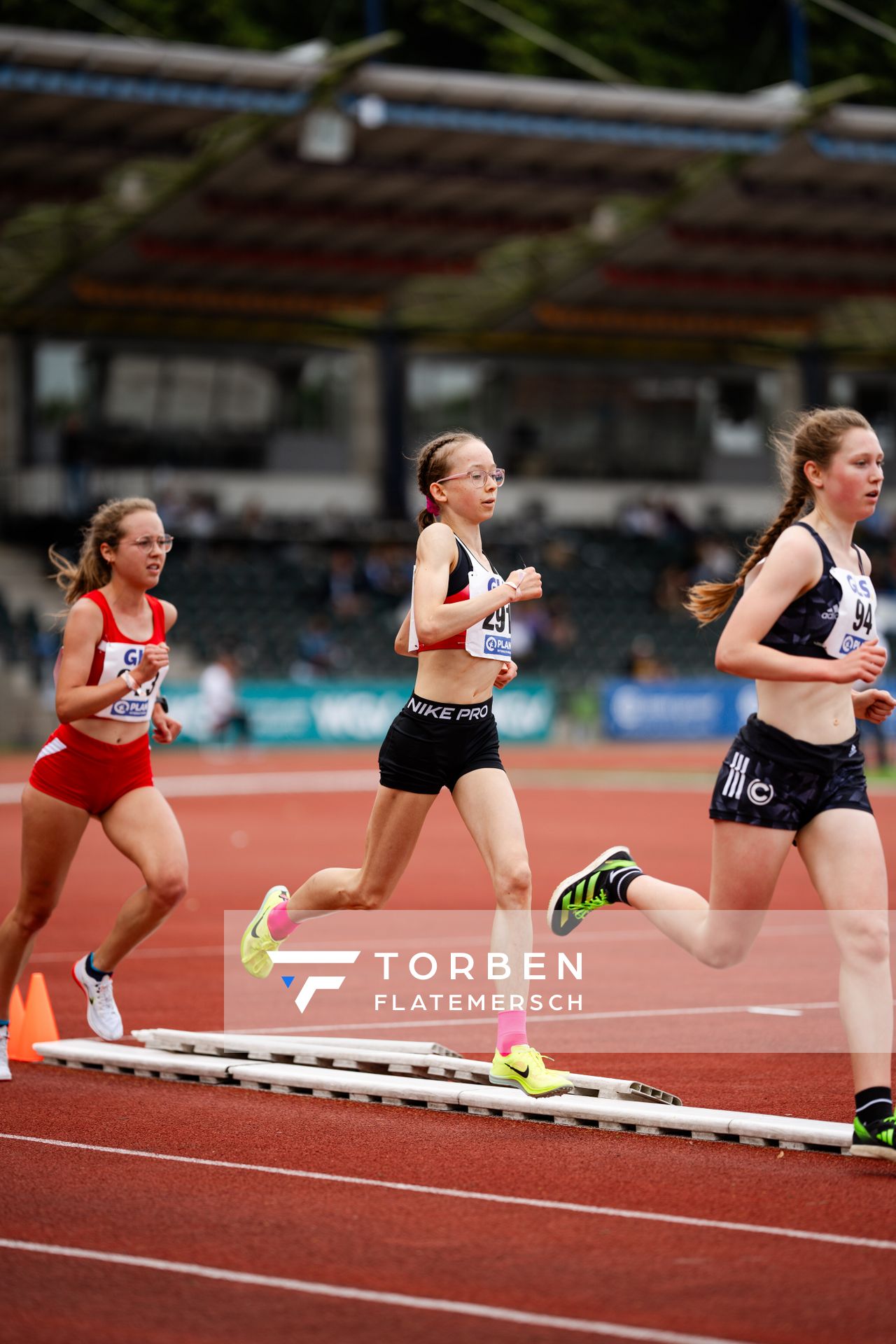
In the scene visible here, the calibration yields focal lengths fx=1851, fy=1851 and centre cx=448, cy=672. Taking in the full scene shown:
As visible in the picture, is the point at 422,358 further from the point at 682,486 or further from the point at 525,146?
the point at 525,146

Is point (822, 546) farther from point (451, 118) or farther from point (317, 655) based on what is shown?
point (317, 655)

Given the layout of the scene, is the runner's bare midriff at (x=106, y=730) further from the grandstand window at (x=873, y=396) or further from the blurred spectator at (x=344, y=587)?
the grandstand window at (x=873, y=396)

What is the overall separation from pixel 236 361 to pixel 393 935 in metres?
34.3

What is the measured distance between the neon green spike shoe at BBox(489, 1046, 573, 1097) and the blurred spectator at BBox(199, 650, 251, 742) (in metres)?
25.2

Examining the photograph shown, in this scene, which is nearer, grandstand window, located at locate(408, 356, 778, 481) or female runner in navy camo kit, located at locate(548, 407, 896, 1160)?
female runner in navy camo kit, located at locate(548, 407, 896, 1160)

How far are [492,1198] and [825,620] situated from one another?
208 centimetres

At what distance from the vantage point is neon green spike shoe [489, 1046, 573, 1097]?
21.7 feet

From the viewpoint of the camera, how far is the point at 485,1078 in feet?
23.2

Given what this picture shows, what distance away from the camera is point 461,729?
6887 millimetres

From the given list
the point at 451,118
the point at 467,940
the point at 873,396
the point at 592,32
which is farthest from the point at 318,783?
the point at 873,396

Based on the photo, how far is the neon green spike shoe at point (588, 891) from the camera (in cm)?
697

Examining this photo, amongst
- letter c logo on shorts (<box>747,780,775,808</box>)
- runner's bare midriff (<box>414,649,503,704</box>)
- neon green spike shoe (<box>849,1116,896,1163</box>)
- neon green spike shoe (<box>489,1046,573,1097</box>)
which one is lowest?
neon green spike shoe (<box>849,1116,896,1163</box>)

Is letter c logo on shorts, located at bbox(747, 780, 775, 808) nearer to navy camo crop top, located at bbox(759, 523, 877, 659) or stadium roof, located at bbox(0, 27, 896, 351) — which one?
navy camo crop top, located at bbox(759, 523, 877, 659)

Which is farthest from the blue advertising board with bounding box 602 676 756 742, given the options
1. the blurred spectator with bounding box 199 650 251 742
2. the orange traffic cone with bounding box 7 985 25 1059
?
the orange traffic cone with bounding box 7 985 25 1059
